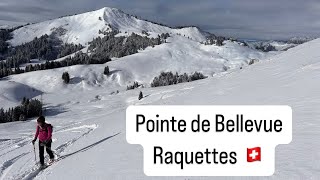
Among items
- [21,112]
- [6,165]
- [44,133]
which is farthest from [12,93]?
[44,133]

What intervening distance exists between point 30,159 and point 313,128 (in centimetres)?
1615

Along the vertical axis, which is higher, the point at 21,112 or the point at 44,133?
the point at 44,133

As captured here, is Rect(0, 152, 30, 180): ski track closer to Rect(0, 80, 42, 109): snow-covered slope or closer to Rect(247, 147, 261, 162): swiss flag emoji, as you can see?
Rect(247, 147, 261, 162): swiss flag emoji

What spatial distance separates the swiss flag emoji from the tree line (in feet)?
338

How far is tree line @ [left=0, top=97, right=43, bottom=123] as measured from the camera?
11029 centimetres

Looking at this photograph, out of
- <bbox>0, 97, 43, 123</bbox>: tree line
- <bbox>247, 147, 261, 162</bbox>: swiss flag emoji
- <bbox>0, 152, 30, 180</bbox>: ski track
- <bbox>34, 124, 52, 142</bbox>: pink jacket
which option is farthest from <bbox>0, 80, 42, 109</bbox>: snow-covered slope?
<bbox>247, 147, 261, 162</bbox>: swiss flag emoji

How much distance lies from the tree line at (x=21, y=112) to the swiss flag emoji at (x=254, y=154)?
102893mm

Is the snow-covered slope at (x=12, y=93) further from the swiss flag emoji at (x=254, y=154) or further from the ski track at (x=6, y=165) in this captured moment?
the swiss flag emoji at (x=254, y=154)

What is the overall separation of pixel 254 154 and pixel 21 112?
111 m

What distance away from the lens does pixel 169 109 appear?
16.8 metres

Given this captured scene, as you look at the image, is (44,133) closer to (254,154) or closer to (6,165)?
(6,165)

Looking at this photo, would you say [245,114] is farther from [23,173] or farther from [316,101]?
[23,173]

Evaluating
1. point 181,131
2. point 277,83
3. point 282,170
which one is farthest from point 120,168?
point 277,83

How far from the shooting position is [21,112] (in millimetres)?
116562
